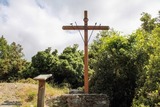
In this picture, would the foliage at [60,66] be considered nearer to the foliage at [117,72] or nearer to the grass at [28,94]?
the grass at [28,94]

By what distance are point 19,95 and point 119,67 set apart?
463cm

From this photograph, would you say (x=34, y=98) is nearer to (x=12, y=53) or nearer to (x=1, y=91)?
(x=1, y=91)

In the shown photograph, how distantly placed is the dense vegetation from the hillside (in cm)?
267

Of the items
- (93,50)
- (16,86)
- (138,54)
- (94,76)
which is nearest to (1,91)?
(16,86)

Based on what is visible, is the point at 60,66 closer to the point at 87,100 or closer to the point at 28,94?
the point at 28,94

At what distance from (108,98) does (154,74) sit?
11.3 ft

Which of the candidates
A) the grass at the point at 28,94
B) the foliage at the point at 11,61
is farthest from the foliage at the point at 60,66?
the grass at the point at 28,94

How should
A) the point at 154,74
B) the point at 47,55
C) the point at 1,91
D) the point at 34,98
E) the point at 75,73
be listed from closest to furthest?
1. the point at 154,74
2. the point at 34,98
3. the point at 1,91
4. the point at 75,73
5. the point at 47,55

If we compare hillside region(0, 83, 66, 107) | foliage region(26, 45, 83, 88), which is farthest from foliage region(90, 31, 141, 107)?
foliage region(26, 45, 83, 88)

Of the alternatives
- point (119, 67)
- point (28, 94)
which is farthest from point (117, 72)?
point (28, 94)

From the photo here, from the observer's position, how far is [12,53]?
31.2m

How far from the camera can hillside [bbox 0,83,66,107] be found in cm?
1183

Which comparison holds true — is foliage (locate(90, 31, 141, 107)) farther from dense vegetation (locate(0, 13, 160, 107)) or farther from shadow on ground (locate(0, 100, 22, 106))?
shadow on ground (locate(0, 100, 22, 106))

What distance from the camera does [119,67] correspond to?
12.9m
